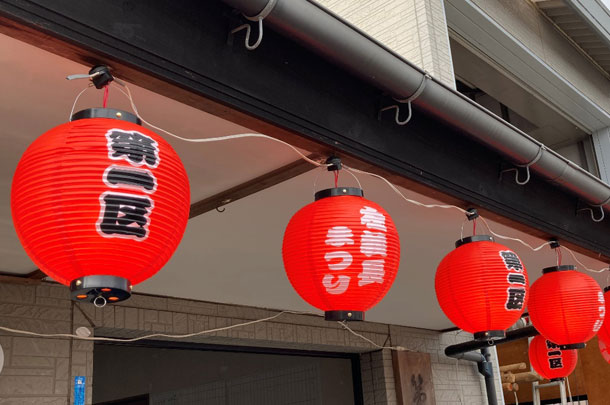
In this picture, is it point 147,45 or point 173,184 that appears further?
point 147,45

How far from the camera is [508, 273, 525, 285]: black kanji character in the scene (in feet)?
12.5

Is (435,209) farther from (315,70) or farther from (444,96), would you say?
(315,70)

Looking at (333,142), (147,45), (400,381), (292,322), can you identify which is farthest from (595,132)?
(147,45)

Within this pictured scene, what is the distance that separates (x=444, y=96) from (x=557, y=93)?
22.0 feet

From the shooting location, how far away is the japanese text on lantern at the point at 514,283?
12.5 feet

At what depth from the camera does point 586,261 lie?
257 inches

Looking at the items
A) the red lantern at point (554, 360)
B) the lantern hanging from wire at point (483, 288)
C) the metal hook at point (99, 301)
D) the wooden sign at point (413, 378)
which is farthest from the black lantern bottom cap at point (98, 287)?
the wooden sign at point (413, 378)

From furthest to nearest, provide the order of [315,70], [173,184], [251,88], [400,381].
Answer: [400,381] → [315,70] → [251,88] → [173,184]

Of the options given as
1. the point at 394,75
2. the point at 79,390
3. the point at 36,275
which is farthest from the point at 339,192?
the point at 79,390

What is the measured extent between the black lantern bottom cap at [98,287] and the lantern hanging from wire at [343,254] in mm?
1081

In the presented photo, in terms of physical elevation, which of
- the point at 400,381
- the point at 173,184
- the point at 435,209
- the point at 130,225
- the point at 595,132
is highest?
the point at 595,132

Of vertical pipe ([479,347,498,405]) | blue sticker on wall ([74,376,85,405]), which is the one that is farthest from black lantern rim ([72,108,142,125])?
vertical pipe ([479,347,498,405])

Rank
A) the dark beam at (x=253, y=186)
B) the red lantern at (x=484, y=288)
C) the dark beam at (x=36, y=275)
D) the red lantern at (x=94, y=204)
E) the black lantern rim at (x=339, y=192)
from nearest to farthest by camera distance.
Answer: the red lantern at (x=94, y=204)
the black lantern rim at (x=339, y=192)
the dark beam at (x=253, y=186)
the red lantern at (x=484, y=288)
the dark beam at (x=36, y=275)

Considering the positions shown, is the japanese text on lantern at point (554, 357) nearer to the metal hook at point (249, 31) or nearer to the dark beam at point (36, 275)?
the dark beam at point (36, 275)
